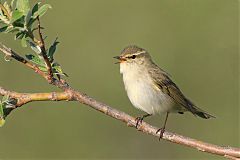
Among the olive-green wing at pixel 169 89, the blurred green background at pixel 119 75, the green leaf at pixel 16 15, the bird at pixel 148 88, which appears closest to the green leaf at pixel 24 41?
the green leaf at pixel 16 15

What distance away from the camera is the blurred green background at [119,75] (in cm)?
884

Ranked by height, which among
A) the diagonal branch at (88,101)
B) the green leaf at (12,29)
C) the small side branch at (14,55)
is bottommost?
the diagonal branch at (88,101)

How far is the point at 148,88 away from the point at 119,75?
5.61 m

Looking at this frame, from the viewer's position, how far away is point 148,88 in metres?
5.46

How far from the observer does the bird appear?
529 centimetres

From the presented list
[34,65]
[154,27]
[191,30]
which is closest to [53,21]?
[154,27]

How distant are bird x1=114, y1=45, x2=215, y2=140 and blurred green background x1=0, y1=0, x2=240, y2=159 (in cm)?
263

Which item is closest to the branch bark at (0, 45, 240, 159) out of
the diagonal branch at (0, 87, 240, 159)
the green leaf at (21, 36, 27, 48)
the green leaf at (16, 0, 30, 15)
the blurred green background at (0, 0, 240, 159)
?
the diagonal branch at (0, 87, 240, 159)

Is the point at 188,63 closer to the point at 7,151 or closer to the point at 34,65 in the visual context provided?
the point at 7,151

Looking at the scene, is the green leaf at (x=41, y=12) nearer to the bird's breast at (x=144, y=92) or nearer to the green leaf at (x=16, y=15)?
the green leaf at (x=16, y=15)

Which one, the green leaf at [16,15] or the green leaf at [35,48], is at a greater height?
the green leaf at [16,15]

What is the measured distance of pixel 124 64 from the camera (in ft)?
18.7

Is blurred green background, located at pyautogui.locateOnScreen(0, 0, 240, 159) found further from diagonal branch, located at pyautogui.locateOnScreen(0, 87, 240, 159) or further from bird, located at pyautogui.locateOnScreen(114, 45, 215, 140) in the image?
diagonal branch, located at pyautogui.locateOnScreen(0, 87, 240, 159)

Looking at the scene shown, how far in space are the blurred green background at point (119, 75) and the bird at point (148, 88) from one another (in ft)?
8.62
